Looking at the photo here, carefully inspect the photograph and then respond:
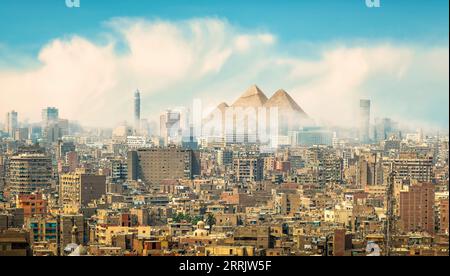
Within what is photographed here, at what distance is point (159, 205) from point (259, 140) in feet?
8.00

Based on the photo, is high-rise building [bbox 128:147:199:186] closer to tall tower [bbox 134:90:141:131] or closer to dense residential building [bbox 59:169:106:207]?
dense residential building [bbox 59:169:106:207]

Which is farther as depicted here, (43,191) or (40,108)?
(43,191)

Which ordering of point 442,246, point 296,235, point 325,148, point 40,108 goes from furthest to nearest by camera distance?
1. point 325,148
2. point 40,108
3. point 296,235
4. point 442,246

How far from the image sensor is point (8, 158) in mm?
13172

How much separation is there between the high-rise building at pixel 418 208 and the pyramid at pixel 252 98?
2.13 metres

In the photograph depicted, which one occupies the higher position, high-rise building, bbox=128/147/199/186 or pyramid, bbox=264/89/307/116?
pyramid, bbox=264/89/307/116

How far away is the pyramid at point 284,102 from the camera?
12.7m

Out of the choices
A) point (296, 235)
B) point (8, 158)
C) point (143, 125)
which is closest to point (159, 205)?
point (143, 125)

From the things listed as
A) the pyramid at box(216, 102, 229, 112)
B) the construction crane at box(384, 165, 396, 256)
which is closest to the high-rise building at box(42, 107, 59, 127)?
the pyramid at box(216, 102, 229, 112)

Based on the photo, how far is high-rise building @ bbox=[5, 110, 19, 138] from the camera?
1150 centimetres

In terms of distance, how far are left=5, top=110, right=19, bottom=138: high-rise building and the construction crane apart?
4.04 metres

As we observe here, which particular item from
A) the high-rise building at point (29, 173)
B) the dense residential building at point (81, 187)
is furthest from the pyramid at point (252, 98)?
the high-rise building at point (29, 173)

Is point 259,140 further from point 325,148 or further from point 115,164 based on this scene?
point 115,164

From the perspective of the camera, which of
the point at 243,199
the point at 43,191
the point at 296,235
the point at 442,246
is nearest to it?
the point at 442,246
